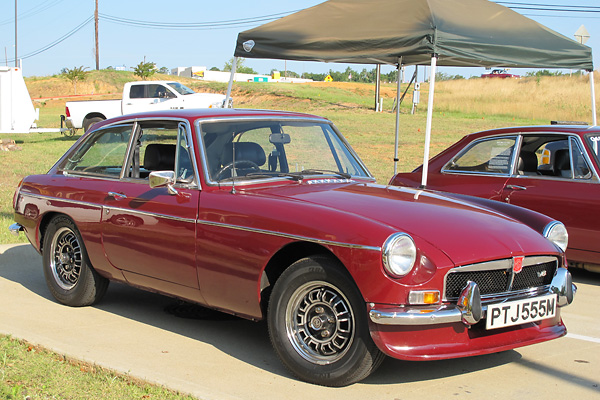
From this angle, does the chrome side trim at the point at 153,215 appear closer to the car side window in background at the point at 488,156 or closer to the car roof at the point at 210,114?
the car roof at the point at 210,114

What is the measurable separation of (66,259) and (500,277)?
11.6 ft

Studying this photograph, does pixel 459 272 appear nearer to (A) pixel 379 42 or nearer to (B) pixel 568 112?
(A) pixel 379 42

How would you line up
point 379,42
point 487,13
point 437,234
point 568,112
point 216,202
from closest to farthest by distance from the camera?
point 437,234
point 216,202
point 379,42
point 487,13
point 568,112

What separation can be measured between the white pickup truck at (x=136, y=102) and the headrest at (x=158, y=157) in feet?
57.9

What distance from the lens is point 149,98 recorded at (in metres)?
23.4

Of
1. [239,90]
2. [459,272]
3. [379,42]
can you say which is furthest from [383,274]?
[239,90]

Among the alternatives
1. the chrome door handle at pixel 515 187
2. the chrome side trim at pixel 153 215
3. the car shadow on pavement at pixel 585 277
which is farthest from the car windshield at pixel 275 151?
the car shadow on pavement at pixel 585 277

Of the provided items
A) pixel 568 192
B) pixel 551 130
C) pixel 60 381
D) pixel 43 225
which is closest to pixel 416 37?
pixel 551 130

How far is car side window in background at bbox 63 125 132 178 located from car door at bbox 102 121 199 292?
0.71 feet

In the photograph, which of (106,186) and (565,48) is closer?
(106,186)

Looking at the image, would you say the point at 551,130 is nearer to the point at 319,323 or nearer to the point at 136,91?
the point at 319,323

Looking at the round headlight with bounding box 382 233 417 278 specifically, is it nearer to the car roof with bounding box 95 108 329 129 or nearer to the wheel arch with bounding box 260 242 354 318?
the wheel arch with bounding box 260 242 354 318

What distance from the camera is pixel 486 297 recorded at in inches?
151

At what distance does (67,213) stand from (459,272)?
10.7 ft
